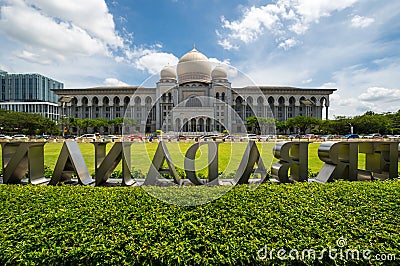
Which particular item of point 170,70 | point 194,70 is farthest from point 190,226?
point 170,70

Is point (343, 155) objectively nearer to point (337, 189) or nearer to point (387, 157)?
point (387, 157)

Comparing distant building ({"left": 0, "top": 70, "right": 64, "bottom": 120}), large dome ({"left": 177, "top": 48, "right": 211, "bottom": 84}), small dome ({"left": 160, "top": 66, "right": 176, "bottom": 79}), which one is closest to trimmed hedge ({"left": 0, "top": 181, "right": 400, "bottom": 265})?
large dome ({"left": 177, "top": 48, "right": 211, "bottom": 84})

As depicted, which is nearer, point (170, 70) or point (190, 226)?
point (190, 226)

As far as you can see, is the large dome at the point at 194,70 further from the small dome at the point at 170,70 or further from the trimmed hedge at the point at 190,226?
the trimmed hedge at the point at 190,226

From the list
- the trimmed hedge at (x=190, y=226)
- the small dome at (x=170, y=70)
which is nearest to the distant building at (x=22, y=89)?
the small dome at (x=170, y=70)

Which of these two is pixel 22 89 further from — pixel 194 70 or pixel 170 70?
pixel 194 70

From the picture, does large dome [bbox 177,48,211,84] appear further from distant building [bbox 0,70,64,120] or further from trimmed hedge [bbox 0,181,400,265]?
distant building [bbox 0,70,64,120]

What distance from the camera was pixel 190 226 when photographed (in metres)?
3.66

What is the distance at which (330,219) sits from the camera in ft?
12.7

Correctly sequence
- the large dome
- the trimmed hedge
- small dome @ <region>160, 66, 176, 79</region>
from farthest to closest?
1. small dome @ <region>160, 66, 176, 79</region>
2. the large dome
3. the trimmed hedge

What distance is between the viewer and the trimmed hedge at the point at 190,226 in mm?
3094

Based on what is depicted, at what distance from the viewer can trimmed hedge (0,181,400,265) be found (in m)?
3.09

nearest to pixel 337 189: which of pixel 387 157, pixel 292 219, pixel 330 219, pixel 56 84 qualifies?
pixel 330 219

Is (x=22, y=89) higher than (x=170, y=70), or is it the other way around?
(x=22, y=89)
